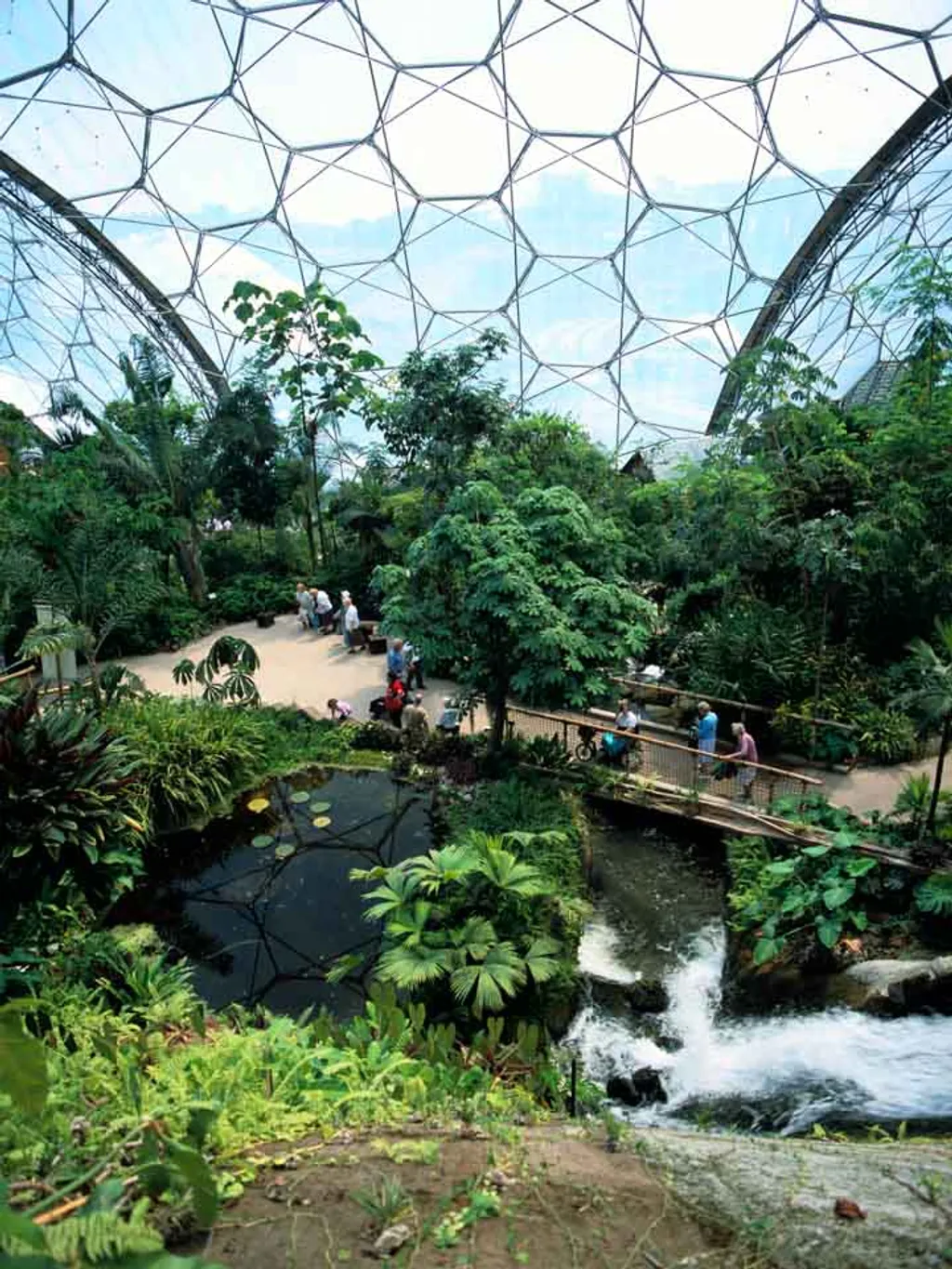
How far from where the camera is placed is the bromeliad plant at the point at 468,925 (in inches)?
299

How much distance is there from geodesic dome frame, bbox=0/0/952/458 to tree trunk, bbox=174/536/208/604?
9.78 meters

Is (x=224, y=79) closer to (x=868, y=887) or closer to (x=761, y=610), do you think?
(x=761, y=610)

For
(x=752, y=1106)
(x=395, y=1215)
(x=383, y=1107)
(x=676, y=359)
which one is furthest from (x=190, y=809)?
(x=676, y=359)

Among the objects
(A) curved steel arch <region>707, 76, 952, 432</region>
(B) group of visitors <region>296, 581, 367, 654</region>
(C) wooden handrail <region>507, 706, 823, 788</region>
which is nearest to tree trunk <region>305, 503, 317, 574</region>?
(B) group of visitors <region>296, 581, 367, 654</region>

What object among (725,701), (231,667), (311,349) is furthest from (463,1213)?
(311,349)

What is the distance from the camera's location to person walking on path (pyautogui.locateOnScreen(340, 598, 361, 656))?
18.6m

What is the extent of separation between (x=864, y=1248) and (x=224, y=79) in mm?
27165

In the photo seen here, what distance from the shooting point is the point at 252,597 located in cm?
2227

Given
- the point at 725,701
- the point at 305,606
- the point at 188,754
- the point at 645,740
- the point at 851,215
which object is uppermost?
the point at 851,215

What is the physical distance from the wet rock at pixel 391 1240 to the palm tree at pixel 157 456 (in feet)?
62.7

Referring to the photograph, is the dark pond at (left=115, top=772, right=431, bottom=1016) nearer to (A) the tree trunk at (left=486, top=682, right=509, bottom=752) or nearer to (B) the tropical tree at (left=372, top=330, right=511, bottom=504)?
(A) the tree trunk at (left=486, top=682, right=509, bottom=752)

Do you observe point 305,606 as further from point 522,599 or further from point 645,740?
point 645,740

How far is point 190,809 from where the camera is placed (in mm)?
11516

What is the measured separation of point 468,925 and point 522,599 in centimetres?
411
